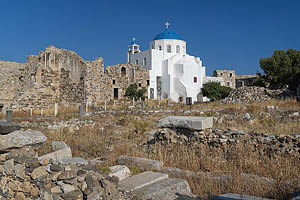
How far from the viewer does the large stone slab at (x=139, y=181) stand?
336 centimetres

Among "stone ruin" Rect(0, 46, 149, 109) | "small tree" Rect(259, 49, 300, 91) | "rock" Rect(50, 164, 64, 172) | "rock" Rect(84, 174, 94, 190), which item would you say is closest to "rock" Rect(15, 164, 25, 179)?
"rock" Rect(50, 164, 64, 172)

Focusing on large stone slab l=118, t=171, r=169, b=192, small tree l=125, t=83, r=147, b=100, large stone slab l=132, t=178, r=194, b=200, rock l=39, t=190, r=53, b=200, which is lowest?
rock l=39, t=190, r=53, b=200

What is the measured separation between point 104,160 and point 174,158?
1.49m

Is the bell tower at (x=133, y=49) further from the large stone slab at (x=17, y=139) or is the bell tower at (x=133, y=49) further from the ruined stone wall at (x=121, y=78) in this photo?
the large stone slab at (x=17, y=139)

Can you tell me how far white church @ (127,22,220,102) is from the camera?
3781 centimetres

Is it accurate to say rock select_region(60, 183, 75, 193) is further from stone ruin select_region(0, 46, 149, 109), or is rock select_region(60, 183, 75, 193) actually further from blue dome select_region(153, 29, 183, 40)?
blue dome select_region(153, 29, 183, 40)

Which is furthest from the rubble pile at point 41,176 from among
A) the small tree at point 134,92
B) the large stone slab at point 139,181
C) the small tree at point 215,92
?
the small tree at point 215,92

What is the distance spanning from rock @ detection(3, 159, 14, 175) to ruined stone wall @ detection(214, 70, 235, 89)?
152 ft

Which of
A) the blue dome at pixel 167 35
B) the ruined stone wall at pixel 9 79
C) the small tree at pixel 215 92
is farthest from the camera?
the blue dome at pixel 167 35

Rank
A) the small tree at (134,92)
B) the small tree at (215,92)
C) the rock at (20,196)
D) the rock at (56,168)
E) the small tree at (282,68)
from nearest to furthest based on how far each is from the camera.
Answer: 1. the rock at (56,168)
2. the rock at (20,196)
3. the small tree at (282,68)
4. the small tree at (134,92)
5. the small tree at (215,92)

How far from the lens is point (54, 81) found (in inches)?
900

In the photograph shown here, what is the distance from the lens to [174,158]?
5277 mm

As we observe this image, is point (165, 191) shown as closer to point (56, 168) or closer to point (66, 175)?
point (66, 175)

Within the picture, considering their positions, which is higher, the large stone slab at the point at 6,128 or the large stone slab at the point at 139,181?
the large stone slab at the point at 6,128
